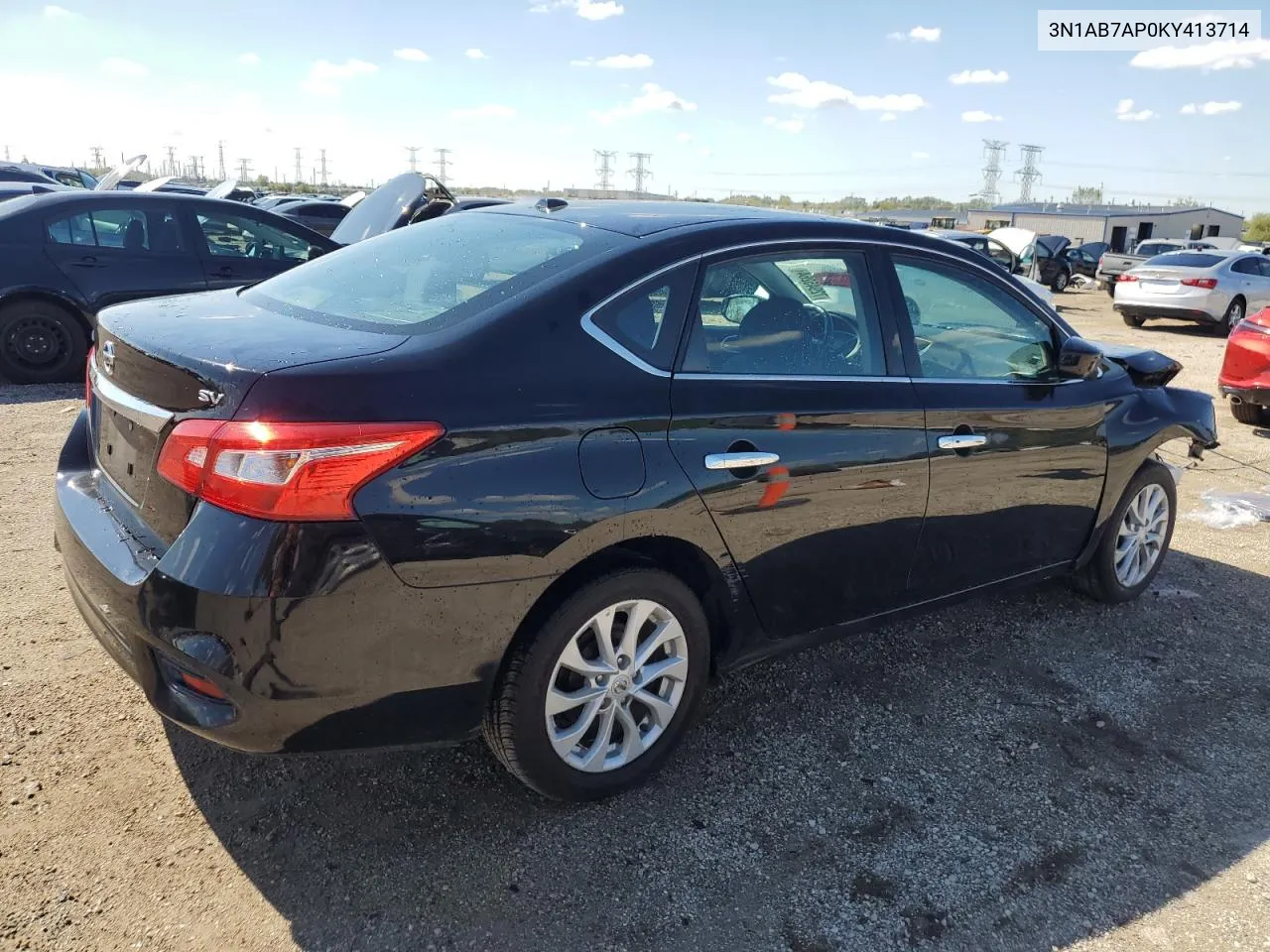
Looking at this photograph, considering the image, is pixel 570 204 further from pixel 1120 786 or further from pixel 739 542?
pixel 1120 786

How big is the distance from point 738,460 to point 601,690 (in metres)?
0.75

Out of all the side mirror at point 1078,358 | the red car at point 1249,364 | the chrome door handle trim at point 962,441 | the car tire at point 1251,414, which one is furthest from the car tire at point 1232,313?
the chrome door handle trim at point 962,441

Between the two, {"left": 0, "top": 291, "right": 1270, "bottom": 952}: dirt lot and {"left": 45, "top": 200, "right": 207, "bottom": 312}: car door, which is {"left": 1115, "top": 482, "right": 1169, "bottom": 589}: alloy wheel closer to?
{"left": 0, "top": 291, "right": 1270, "bottom": 952}: dirt lot

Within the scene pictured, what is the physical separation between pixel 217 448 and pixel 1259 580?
4969mm

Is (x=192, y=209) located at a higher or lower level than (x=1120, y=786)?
higher

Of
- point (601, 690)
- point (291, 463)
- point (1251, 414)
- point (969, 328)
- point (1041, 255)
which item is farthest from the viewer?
point (1041, 255)

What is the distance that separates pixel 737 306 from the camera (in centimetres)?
290

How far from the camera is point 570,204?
3.40 meters

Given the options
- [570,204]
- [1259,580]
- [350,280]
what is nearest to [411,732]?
[350,280]

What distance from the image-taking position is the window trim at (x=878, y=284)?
2564 mm

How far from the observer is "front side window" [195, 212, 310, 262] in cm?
796

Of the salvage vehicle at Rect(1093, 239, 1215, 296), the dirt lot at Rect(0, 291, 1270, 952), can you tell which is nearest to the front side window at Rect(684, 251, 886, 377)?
the dirt lot at Rect(0, 291, 1270, 952)

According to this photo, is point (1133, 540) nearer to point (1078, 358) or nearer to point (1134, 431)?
point (1134, 431)

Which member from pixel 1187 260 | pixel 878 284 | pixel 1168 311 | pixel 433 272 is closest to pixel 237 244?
pixel 433 272
